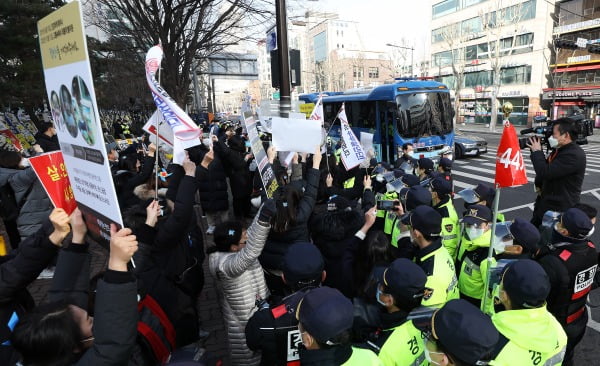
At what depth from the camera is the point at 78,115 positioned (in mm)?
1853

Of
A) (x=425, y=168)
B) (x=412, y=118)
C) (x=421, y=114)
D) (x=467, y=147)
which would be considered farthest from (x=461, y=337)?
(x=467, y=147)

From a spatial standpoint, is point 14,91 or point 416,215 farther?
point 14,91

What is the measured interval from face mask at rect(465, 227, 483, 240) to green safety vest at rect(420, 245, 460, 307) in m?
0.64

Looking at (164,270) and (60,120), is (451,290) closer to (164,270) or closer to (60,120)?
(164,270)

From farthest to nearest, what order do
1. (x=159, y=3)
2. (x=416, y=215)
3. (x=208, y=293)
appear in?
(x=159, y=3)
(x=208, y=293)
(x=416, y=215)

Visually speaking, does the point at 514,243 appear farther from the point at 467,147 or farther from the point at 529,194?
the point at 467,147

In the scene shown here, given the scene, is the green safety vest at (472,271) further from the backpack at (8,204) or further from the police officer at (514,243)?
the backpack at (8,204)

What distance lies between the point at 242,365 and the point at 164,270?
1.04 meters

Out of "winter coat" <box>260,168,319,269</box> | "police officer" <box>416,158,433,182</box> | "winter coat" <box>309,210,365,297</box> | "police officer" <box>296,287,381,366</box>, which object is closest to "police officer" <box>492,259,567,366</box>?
"police officer" <box>296,287,381,366</box>

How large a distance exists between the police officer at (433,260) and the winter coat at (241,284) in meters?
1.18

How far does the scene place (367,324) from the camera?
230cm

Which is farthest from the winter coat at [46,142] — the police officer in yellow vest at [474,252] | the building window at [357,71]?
the building window at [357,71]

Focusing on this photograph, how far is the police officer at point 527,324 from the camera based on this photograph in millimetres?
1707

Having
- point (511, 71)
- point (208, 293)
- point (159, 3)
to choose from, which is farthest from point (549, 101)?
point (208, 293)
